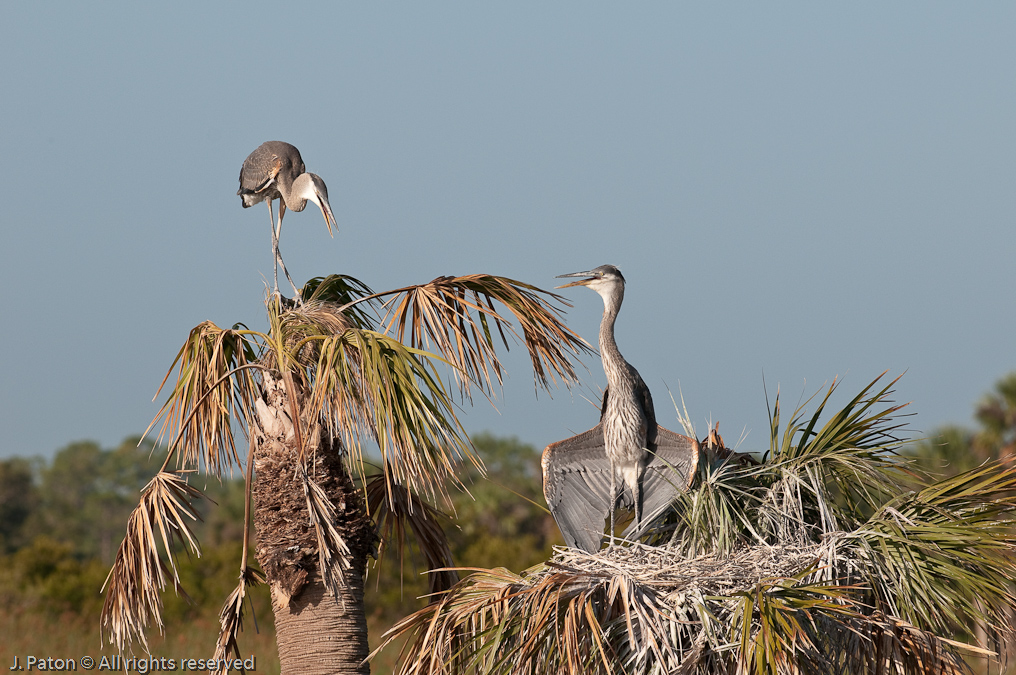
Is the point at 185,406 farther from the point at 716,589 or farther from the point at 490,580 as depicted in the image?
the point at 716,589

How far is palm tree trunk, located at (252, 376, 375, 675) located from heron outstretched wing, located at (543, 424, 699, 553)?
118 cm

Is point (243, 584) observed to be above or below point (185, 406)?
below

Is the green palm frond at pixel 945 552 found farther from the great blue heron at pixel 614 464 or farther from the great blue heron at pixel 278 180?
the great blue heron at pixel 278 180

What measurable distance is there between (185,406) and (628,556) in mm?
2600

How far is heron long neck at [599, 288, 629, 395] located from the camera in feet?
21.8

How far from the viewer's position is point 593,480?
6684mm

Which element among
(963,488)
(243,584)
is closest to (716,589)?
(963,488)

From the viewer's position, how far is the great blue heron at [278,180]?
776cm

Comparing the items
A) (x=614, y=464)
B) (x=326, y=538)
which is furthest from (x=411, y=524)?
(x=614, y=464)

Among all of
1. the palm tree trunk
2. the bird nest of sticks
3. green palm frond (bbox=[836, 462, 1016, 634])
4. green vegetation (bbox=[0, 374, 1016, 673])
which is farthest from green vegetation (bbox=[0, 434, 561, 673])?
green palm frond (bbox=[836, 462, 1016, 634])

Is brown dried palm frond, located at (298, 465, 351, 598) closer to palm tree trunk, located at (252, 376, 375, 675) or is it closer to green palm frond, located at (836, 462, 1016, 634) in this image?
palm tree trunk, located at (252, 376, 375, 675)

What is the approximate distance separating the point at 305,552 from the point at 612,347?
2236mm

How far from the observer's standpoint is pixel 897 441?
21.3ft

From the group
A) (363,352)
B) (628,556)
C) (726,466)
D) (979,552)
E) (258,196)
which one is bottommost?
(979,552)
